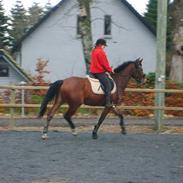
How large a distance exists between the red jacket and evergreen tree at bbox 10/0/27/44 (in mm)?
58942

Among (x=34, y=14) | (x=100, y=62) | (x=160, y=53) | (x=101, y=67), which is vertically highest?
(x=34, y=14)

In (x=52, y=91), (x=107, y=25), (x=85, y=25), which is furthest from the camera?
(x=107, y=25)

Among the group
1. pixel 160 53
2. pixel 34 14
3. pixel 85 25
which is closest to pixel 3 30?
pixel 34 14

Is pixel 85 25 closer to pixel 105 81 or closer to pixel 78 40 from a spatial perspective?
pixel 105 81

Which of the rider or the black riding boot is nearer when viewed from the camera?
the rider

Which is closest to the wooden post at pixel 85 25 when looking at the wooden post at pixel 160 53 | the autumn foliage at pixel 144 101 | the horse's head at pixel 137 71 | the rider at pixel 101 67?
the autumn foliage at pixel 144 101

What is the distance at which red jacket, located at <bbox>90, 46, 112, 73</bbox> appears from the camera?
13.3 meters

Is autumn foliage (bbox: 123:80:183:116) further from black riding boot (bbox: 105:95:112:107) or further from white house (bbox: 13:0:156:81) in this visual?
white house (bbox: 13:0:156:81)

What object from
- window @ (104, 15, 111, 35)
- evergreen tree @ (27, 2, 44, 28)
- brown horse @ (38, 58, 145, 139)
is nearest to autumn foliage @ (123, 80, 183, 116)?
brown horse @ (38, 58, 145, 139)

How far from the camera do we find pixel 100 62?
13344 millimetres

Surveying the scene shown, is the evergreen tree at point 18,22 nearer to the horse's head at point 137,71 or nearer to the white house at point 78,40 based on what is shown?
the white house at point 78,40

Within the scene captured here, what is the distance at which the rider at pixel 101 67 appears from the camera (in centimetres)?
1334

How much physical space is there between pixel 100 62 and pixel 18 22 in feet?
248

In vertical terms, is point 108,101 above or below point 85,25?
below
